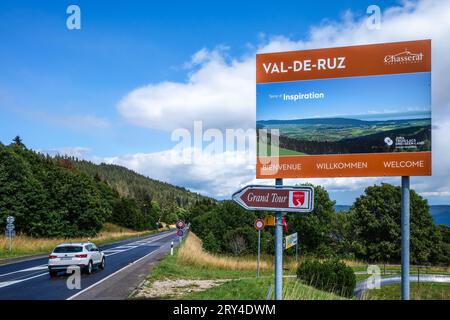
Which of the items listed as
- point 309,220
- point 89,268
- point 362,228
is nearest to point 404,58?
point 89,268

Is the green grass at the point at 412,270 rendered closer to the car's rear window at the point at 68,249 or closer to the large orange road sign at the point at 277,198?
the car's rear window at the point at 68,249

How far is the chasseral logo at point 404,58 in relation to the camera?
7.83 m

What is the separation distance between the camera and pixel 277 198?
5199 millimetres

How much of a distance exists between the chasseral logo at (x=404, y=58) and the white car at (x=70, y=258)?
51.8 ft

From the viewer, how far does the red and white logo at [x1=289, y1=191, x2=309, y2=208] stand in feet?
16.6

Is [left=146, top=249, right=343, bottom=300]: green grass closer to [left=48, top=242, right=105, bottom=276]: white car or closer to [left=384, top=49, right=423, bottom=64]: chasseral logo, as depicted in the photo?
[left=48, top=242, right=105, bottom=276]: white car

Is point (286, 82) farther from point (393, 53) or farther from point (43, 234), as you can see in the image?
point (43, 234)

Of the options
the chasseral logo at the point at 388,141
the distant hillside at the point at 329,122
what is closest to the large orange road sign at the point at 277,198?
the distant hillside at the point at 329,122

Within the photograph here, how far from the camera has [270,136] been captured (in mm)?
8281

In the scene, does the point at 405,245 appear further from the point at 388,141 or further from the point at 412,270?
the point at 412,270

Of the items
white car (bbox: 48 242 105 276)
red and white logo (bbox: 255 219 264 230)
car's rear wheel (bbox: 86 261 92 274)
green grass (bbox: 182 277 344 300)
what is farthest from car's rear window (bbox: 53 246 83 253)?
green grass (bbox: 182 277 344 300)

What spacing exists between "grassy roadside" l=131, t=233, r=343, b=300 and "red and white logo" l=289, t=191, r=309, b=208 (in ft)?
9.34

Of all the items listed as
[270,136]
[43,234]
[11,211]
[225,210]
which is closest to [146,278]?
[270,136]

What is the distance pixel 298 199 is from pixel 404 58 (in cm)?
445
